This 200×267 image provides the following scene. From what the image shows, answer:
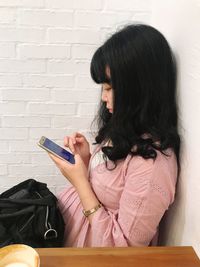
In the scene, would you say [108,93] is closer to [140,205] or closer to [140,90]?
[140,90]

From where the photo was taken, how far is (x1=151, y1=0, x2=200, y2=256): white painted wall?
832 mm

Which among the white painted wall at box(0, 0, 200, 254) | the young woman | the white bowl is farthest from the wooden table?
the white painted wall at box(0, 0, 200, 254)

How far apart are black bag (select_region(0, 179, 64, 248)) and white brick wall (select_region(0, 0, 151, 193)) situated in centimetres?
39

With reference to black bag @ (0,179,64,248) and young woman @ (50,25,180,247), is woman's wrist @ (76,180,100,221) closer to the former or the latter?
young woman @ (50,25,180,247)

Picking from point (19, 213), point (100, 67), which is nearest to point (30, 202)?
point (19, 213)

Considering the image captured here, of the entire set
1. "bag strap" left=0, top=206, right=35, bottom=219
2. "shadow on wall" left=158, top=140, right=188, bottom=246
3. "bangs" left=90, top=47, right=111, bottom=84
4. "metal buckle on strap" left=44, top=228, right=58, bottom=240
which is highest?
"bangs" left=90, top=47, right=111, bottom=84

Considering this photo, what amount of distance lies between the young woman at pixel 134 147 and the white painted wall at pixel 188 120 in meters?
0.03

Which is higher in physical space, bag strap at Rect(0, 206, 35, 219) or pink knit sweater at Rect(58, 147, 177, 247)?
pink knit sweater at Rect(58, 147, 177, 247)

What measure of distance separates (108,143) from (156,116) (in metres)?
0.18

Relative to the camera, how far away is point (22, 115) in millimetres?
1394

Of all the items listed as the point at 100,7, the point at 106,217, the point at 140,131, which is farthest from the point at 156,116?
the point at 100,7

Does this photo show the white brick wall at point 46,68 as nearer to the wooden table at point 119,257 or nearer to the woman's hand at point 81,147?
the woman's hand at point 81,147

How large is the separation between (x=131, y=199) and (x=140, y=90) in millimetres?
271

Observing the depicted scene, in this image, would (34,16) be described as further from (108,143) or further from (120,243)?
(120,243)
